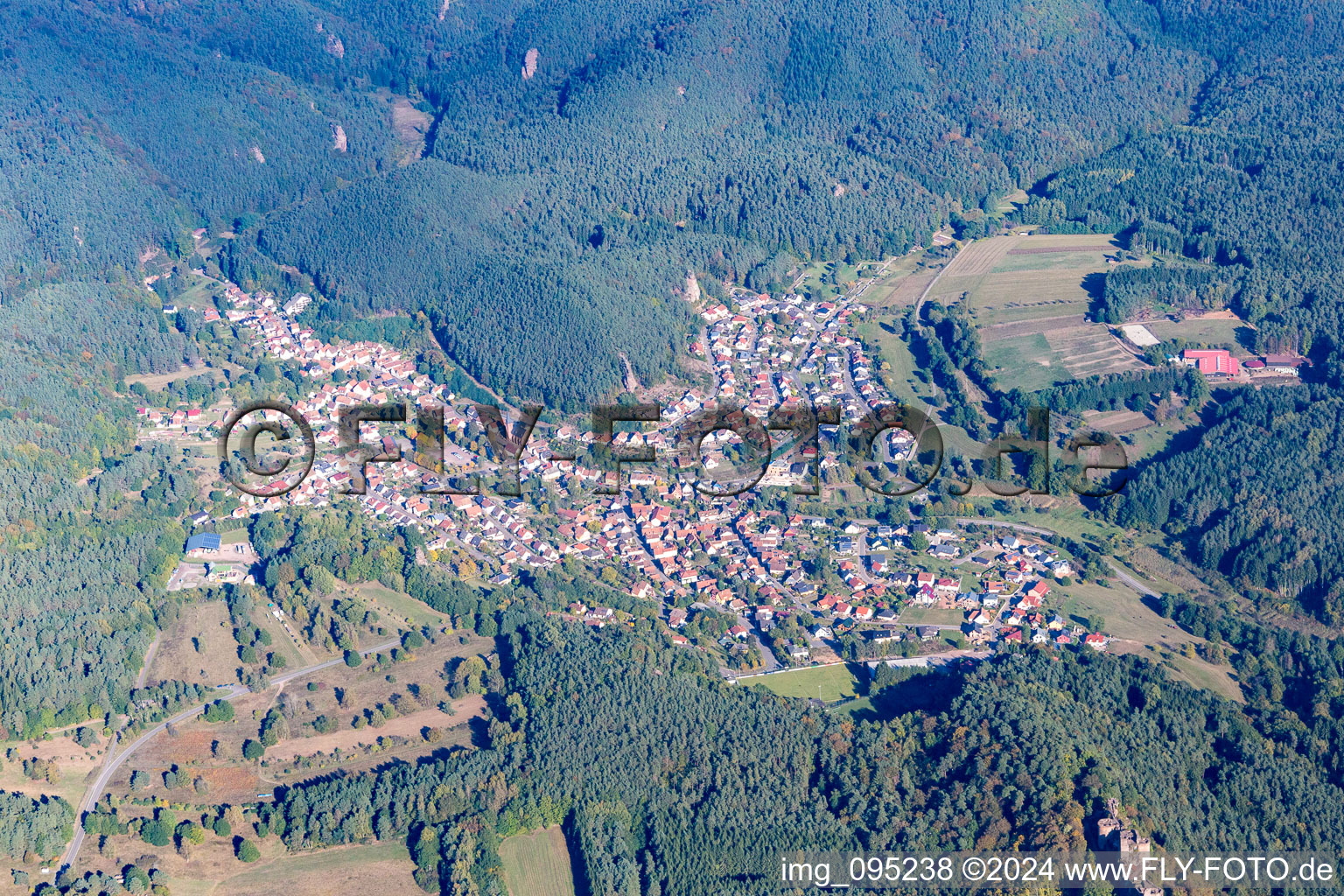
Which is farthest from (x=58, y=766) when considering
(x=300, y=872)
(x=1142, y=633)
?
(x=1142, y=633)

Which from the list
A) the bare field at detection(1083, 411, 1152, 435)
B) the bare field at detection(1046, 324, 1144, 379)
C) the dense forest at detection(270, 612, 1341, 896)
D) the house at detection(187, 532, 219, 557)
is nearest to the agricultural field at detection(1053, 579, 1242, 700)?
the dense forest at detection(270, 612, 1341, 896)

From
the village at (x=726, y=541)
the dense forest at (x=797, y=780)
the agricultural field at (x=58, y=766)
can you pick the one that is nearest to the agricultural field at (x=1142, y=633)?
the village at (x=726, y=541)

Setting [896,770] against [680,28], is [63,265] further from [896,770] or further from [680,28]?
[896,770]

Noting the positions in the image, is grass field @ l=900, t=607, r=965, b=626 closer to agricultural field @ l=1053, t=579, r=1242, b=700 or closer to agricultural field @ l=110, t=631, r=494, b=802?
agricultural field @ l=1053, t=579, r=1242, b=700

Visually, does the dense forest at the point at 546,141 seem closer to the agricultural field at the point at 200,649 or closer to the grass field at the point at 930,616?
the agricultural field at the point at 200,649

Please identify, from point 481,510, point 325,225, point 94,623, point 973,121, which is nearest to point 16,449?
point 94,623

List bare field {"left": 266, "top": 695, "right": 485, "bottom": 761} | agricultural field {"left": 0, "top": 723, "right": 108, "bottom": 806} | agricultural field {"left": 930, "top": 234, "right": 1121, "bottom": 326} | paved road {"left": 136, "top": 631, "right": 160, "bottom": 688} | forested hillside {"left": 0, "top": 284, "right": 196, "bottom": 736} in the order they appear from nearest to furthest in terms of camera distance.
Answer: agricultural field {"left": 0, "top": 723, "right": 108, "bottom": 806}, bare field {"left": 266, "top": 695, "right": 485, "bottom": 761}, forested hillside {"left": 0, "top": 284, "right": 196, "bottom": 736}, paved road {"left": 136, "top": 631, "right": 160, "bottom": 688}, agricultural field {"left": 930, "top": 234, "right": 1121, "bottom": 326}
